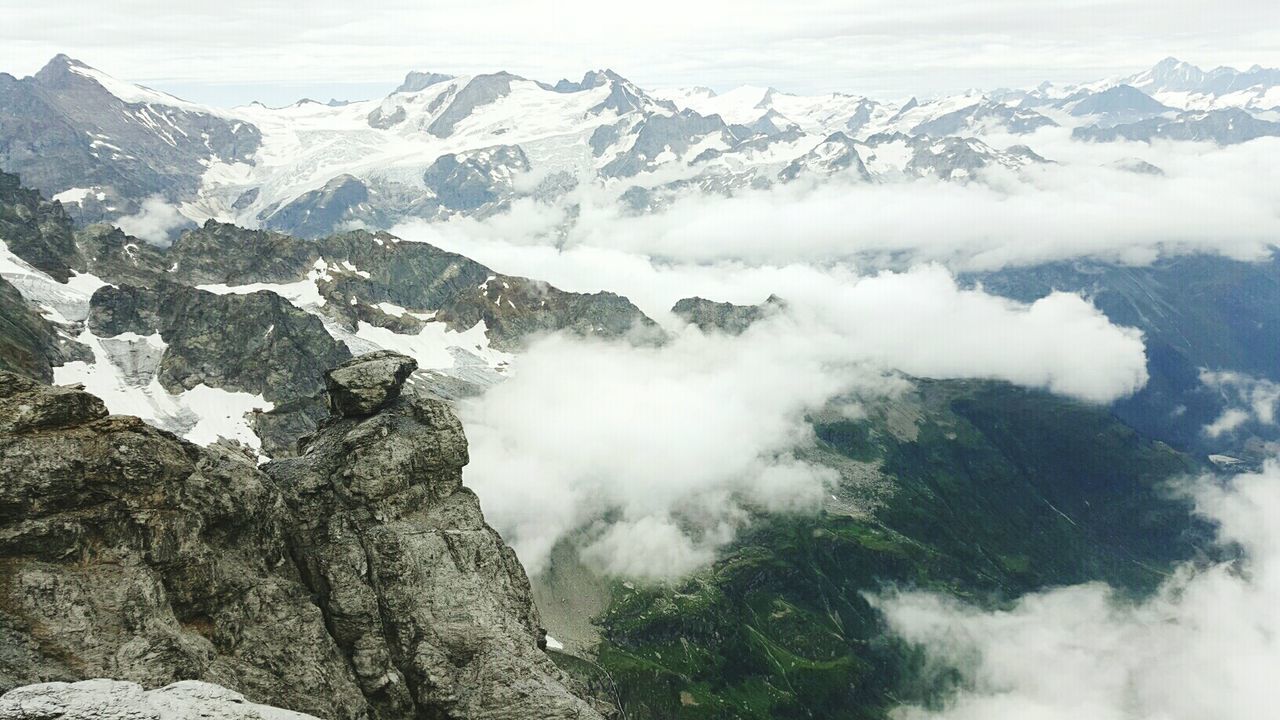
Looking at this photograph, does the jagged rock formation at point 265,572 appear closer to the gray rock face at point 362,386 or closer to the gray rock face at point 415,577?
the gray rock face at point 415,577

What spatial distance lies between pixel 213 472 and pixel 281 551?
5.15 metres

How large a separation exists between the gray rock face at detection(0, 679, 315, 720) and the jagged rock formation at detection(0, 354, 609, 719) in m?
1.65

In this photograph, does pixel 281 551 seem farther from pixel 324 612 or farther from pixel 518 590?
pixel 518 590

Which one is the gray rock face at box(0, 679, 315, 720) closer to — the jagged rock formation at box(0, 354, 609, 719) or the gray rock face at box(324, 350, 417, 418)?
the jagged rock formation at box(0, 354, 609, 719)

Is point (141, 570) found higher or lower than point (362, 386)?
lower

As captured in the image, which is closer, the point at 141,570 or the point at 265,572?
the point at 141,570

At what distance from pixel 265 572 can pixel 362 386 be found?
1528 cm

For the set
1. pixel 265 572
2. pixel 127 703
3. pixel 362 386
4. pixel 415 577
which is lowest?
pixel 415 577

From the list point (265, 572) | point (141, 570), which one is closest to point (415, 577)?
point (265, 572)

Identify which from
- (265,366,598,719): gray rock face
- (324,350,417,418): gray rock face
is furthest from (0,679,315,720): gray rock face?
(324,350,417,418): gray rock face

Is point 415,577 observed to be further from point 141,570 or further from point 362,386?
point 362,386

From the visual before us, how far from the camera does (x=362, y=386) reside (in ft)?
161

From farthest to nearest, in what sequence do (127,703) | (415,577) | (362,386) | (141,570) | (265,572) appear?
(362,386) < (415,577) < (265,572) < (141,570) < (127,703)

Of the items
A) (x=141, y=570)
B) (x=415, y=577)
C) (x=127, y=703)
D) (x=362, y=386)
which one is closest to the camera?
(x=127, y=703)
